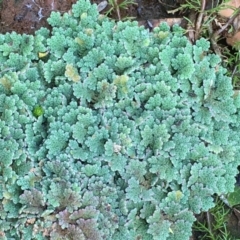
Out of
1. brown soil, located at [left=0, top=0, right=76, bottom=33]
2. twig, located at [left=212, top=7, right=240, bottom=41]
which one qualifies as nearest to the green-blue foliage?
brown soil, located at [left=0, top=0, right=76, bottom=33]

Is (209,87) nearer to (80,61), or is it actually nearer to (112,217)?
(80,61)

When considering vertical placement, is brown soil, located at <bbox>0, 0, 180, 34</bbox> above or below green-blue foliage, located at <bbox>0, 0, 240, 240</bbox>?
above

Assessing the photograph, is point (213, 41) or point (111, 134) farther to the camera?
point (213, 41)

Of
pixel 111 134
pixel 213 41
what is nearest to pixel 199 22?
pixel 213 41

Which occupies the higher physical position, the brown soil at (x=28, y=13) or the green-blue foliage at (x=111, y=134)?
the brown soil at (x=28, y=13)

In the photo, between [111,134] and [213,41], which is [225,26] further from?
[111,134]

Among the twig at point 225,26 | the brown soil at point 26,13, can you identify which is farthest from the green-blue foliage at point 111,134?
the twig at point 225,26

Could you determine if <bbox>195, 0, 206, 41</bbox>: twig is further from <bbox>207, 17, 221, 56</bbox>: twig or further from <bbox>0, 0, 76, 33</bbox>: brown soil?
<bbox>0, 0, 76, 33</bbox>: brown soil

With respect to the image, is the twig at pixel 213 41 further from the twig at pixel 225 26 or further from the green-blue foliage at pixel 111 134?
the green-blue foliage at pixel 111 134
